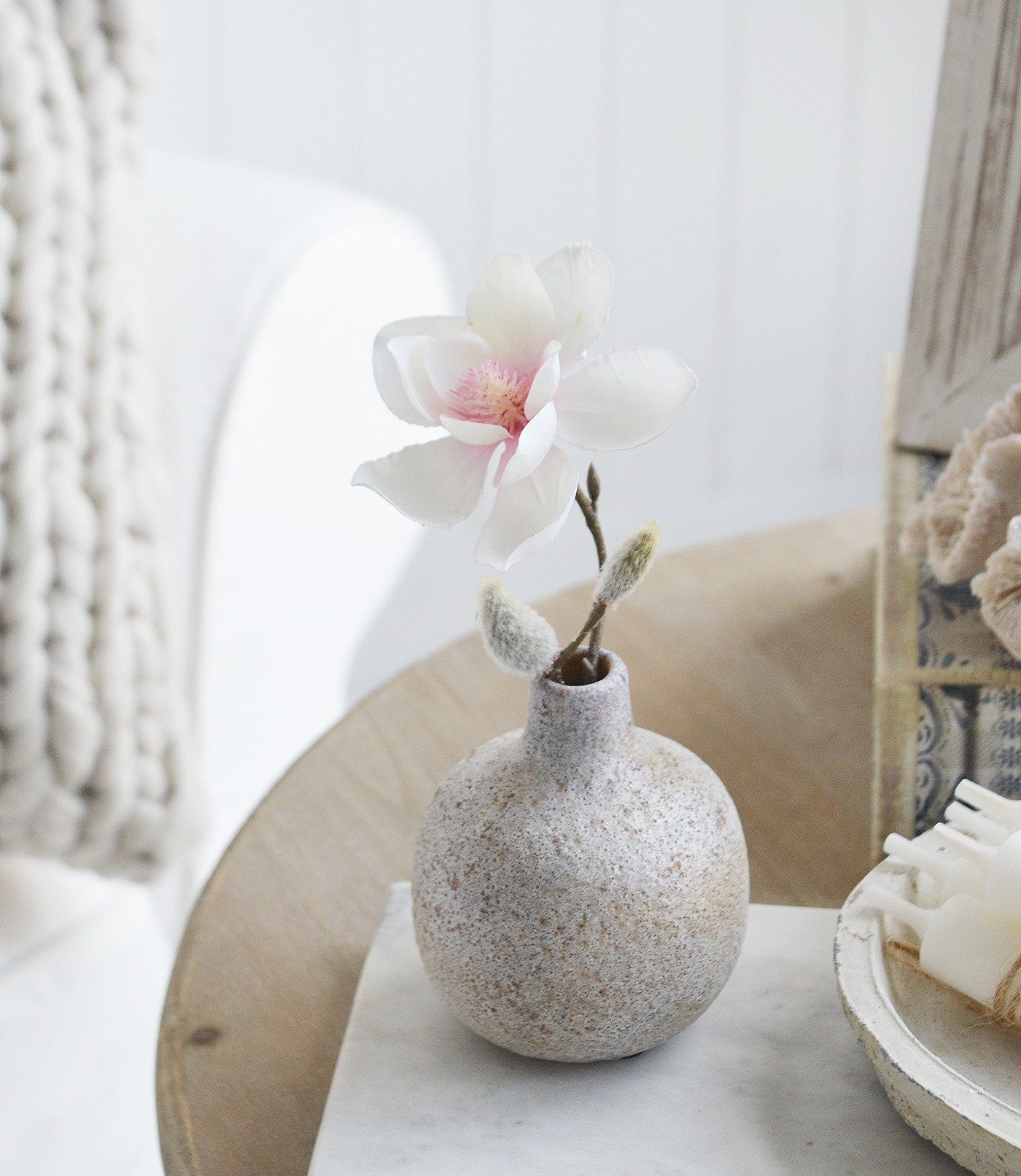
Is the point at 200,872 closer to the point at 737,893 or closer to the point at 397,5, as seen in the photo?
the point at 737,893

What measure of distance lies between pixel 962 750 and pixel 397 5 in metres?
0.95

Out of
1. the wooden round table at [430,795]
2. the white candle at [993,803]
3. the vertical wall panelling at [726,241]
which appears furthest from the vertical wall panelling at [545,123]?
the white candle at [993,803]

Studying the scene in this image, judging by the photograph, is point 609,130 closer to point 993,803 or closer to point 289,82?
point 289,82

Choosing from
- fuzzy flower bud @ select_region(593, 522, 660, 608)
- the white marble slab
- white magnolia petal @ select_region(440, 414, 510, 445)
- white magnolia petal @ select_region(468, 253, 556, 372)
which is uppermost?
white magnolia petal @ select_region(468, 253, 556, 372)

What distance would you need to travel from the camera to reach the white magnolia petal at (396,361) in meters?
0.26

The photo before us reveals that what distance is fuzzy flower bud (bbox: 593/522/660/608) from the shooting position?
247 millimetres

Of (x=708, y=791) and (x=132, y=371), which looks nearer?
(x=708, y=791)

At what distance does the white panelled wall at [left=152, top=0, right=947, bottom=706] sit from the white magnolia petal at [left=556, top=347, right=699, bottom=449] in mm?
949

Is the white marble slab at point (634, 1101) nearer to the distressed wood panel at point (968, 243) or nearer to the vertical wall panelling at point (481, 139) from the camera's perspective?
the distressed wood panel at point (968, 243)

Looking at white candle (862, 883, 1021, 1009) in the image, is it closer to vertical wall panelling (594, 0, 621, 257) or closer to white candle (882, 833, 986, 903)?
white candle (882, 833, 986, 903)

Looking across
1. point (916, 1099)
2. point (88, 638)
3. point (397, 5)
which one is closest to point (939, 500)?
point (916, 1099)

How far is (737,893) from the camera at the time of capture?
0.29 m

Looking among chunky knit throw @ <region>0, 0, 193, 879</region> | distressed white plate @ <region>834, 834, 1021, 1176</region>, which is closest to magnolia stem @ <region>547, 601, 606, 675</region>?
distressed white plate @ <region>834, 834, 1021, 1176</region>

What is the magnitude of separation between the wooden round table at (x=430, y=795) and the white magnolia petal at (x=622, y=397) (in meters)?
0.20
